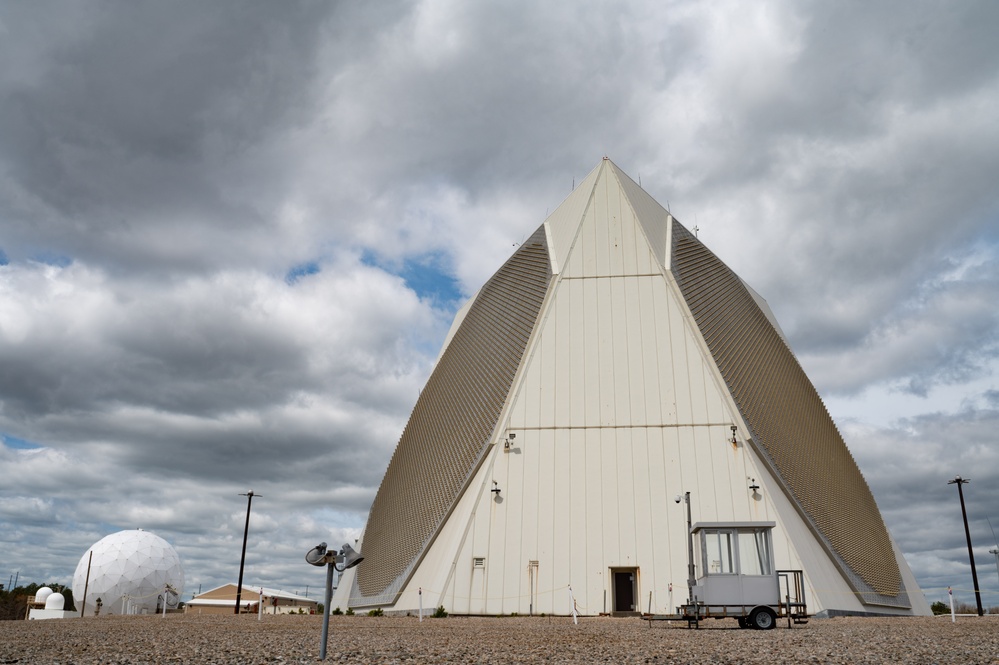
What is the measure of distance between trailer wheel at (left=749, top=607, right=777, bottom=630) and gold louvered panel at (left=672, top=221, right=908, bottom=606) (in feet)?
30.5

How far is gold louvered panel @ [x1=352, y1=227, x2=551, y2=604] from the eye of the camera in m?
25.3

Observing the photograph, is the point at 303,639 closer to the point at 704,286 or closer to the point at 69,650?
the point at 69,650

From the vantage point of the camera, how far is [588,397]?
2469 centimetres

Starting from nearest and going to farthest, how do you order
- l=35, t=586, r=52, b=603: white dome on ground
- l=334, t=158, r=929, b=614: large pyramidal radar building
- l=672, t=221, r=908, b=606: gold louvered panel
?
l=334, t=158, r=929, b=614: large pyramidal radar building < l=672, t=221, r=908, b=606: gold louvered panel < l=35, t=586, r=52, b=603: white dome on ground

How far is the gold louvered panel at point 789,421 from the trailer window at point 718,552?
8.45 meters

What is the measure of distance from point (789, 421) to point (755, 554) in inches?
485

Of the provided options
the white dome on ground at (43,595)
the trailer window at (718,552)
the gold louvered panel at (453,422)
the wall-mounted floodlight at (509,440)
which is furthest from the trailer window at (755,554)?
the white dome on ground at (43,595)

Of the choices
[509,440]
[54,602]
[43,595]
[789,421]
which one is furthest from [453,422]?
[43,595]

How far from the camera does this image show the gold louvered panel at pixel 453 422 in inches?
997

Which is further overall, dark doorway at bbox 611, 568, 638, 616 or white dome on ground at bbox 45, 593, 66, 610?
white dome on ground at bbox 45, 593, 66, 610

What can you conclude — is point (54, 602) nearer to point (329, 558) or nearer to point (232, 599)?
point (232, 599)

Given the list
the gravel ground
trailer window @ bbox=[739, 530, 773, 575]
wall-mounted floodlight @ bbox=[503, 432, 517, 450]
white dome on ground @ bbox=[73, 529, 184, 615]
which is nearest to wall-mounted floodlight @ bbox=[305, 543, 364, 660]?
the gravel ground

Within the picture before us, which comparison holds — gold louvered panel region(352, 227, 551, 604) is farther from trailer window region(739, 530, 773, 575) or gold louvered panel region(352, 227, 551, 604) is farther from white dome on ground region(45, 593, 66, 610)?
white dome on ground region(45, 593, 66, 610)

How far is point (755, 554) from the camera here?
15.2 m
